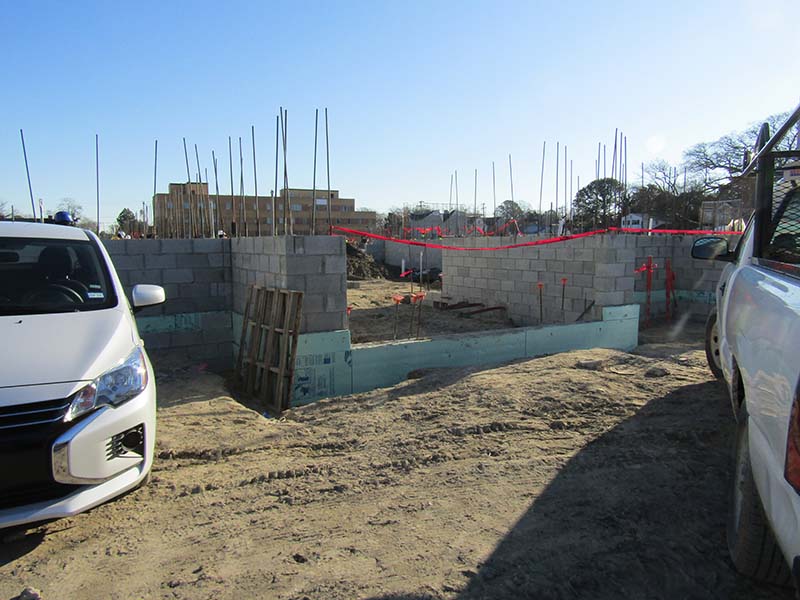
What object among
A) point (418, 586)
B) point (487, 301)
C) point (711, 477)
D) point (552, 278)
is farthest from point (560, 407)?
point (487, 301)

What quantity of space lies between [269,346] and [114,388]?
3.52m

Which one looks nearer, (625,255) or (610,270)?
(610,270)

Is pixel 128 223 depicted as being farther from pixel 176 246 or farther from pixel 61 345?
pixel 61 345

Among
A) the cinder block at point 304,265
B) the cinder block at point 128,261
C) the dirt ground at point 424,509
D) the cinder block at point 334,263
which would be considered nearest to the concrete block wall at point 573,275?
the dirt ground at point 424,509

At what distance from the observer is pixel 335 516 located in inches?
133

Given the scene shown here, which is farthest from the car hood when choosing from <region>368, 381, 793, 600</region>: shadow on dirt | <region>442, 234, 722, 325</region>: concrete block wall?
<region>442, 234, 722, 325</region>: concrete block wall

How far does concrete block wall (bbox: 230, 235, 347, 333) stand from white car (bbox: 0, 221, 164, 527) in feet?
8.85

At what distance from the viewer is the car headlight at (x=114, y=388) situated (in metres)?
2.84

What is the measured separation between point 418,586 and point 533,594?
528mm

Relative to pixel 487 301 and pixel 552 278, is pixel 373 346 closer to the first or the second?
pixel 552 278

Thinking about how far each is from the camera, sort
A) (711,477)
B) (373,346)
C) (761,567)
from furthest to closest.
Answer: (373,346), (711,477), (761,567)

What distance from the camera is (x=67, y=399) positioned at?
2795mm

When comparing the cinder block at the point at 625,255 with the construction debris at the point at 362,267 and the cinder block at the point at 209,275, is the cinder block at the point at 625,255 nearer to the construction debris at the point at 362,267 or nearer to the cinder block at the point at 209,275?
the cinder block at the point at 209,275

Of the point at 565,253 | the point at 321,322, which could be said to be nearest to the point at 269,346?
the point at 321,322
